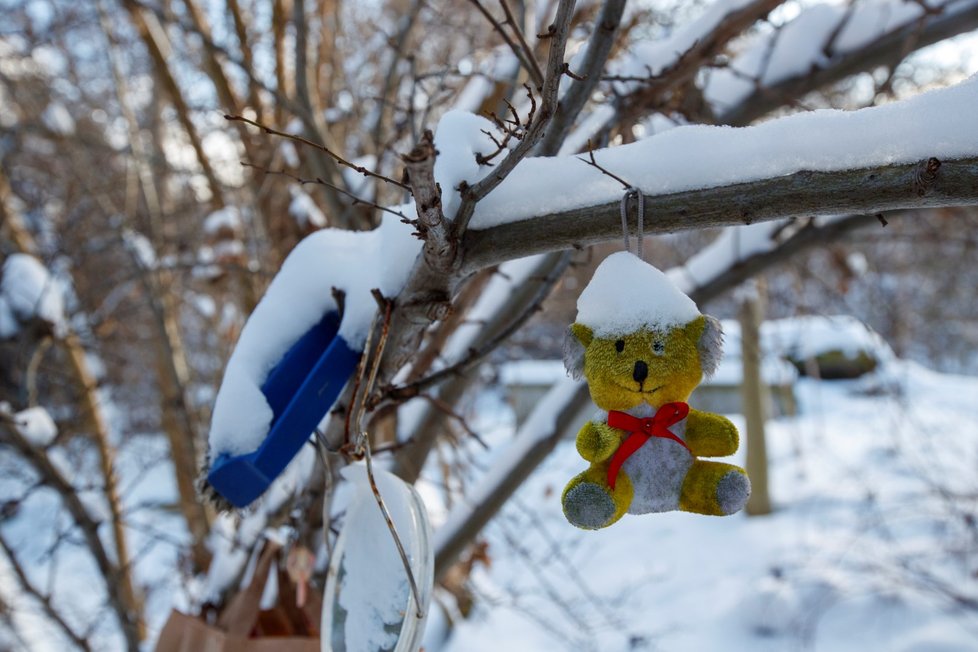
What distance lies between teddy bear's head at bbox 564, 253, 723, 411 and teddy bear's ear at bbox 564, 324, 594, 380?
0.05ft

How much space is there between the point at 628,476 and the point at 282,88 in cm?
252

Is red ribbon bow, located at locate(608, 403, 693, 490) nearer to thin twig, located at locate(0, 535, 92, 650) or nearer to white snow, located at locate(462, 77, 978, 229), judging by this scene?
white snow, located at locate(462, 77, 978, 229)

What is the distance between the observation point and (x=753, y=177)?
64 cm

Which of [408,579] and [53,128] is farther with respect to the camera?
[53,128]

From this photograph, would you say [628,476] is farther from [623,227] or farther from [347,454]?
[347,454]

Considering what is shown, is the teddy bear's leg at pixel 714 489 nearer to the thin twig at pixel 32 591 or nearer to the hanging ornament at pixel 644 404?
the hanging ornament at pixel 644 404

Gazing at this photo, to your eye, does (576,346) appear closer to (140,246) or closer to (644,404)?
(644,404)

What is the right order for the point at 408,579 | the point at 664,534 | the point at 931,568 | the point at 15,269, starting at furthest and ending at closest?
the point at 664,534 < the point at 931,568 < the point at 15,269 < the point at 408,579

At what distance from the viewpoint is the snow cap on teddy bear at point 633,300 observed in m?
0.66

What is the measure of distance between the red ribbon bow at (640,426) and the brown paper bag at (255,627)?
632mm

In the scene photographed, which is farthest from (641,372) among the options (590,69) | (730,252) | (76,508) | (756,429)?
(756,429)

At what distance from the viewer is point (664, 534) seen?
541 cm

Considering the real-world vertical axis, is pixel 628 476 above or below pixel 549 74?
below

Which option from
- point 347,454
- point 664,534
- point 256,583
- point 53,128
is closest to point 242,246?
point 53,128
